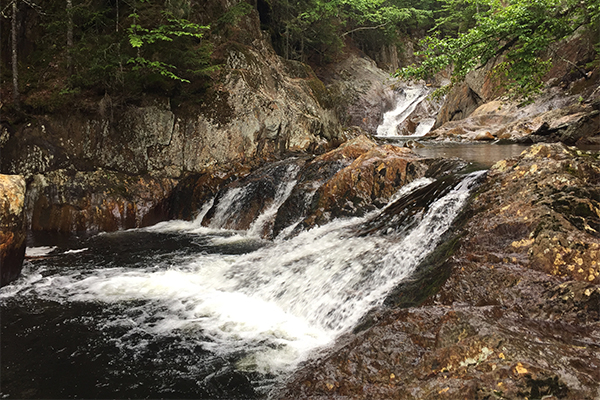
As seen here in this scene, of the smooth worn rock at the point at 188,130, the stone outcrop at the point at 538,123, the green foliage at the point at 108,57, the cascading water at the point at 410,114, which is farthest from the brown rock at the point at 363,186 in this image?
the cascading water at the point at 410,114

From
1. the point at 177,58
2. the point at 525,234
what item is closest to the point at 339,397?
the point at 525,234

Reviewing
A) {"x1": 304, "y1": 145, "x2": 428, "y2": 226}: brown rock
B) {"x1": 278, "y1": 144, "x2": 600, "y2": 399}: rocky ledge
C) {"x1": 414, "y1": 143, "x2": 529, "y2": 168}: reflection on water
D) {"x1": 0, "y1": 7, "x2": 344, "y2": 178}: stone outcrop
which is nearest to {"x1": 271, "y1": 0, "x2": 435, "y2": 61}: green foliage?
{"x1": 0, "y1": 7, "x2": 344, "y2": 178}: stone outcrop

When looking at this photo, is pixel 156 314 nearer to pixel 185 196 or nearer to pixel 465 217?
Result: pixel 465 217

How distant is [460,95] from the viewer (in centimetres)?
2269

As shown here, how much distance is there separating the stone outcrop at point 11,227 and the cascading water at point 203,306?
27 cm

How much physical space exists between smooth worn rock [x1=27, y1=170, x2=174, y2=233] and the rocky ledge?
27.2 feet

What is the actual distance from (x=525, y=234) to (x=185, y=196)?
9286mm

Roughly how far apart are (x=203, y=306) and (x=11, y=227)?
12.0 ft

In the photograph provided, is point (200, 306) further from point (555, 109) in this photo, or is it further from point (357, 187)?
point (555, 109)

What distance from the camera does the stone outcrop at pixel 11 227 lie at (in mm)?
5992

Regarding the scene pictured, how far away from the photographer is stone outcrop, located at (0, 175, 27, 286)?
19.7 feet

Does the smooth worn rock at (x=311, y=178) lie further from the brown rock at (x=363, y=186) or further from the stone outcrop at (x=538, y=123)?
the stone outcrop at (x=538, y=123)

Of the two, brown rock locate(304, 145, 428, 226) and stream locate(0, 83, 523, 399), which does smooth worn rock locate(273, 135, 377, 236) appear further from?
stream locate(0, 83, 523, 399)

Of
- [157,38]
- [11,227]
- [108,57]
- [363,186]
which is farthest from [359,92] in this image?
[11,227]
